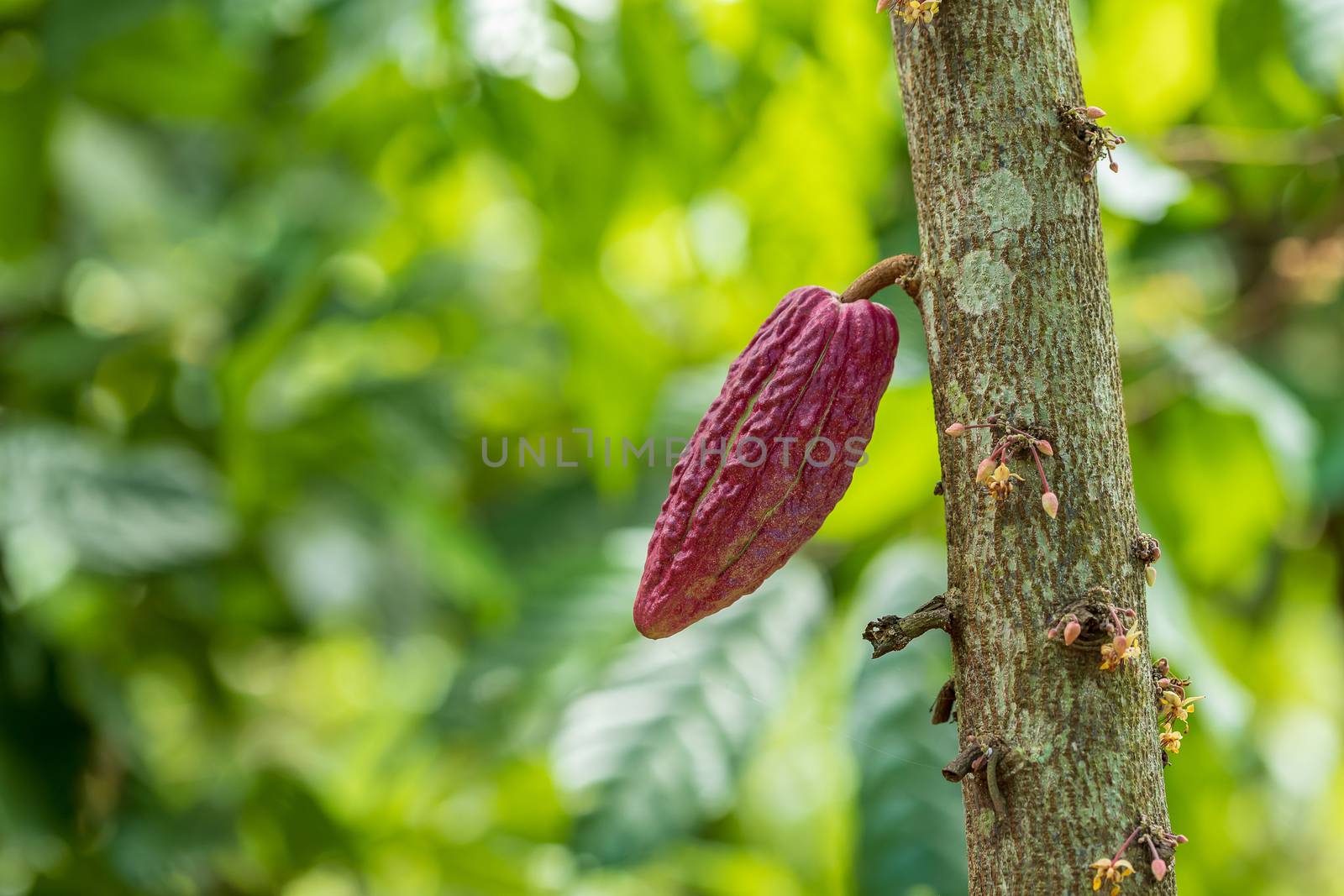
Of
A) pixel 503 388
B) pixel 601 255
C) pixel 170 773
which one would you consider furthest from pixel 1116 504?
pixel 170 773

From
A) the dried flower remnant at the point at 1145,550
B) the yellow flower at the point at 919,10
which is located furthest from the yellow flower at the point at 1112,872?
the yellow flower at the point at 919,10

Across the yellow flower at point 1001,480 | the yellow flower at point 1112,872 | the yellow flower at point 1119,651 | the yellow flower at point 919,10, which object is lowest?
the yellow flower at point 1112,872

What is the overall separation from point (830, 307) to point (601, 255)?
729mm

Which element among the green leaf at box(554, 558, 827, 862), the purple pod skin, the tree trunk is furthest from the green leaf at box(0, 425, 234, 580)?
the tree trunk

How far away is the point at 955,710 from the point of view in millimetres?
500

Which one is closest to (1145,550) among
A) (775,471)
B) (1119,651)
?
(1119,651)

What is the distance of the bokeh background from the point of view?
41.9 inches

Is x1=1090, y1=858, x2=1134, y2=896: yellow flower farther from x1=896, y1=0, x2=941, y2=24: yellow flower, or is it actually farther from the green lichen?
x1=896, y1=0, x2=941, y2=24: yellow flower

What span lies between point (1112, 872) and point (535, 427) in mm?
1884

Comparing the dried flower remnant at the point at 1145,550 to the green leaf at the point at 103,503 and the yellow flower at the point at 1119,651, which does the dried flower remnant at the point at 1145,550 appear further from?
the green leaf at the point at 103,503

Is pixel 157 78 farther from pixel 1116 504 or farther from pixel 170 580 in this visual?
pixel 1116 504

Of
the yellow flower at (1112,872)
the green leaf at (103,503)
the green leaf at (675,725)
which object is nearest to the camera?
the yellow flower at (1112,872)

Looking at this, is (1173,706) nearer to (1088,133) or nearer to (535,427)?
(1088,133)

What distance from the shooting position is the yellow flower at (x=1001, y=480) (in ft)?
1.45
